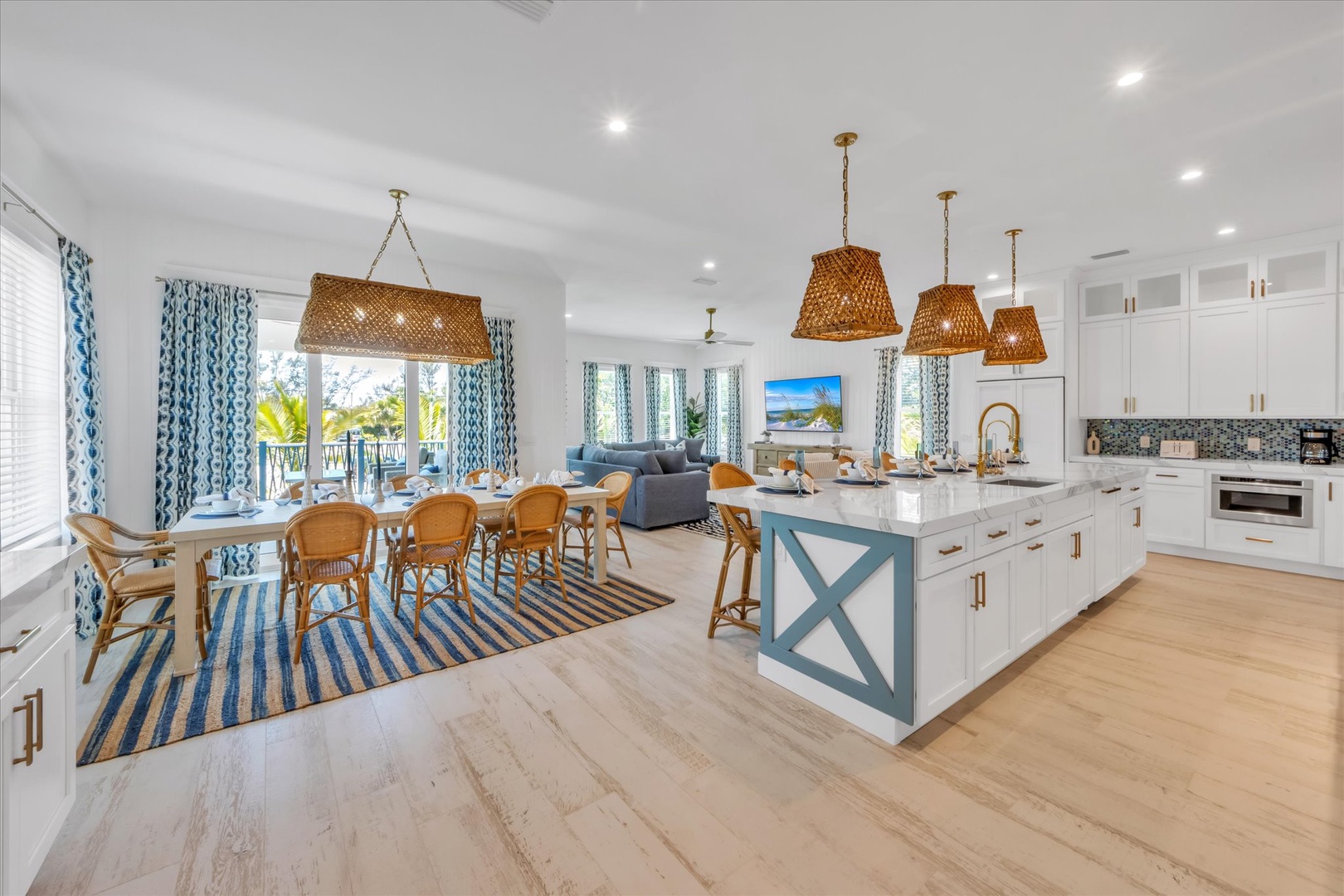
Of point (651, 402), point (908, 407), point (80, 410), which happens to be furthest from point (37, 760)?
point (651, 402)

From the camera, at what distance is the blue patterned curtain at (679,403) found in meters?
11.1

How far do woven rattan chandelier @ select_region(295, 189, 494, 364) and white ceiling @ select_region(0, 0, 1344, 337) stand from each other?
0.72 metres

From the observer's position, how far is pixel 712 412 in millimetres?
10883

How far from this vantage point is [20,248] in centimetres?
285

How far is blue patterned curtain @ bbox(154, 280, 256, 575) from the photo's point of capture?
4.04 m

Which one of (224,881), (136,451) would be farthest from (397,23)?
(136,451)

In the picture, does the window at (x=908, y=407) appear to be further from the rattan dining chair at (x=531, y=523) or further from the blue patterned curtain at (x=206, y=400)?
the blue patterned curtain at (x=206, y=400)

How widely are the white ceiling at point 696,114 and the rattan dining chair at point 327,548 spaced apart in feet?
6.74

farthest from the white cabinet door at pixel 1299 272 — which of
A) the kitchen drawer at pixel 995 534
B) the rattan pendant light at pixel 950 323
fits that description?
the kitchen drawer at pixel 995 534

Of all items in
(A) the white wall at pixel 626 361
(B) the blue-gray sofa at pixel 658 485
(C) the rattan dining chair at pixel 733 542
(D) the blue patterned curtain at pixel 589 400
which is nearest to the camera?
(C) the rattan dining chair at pixel 733 542

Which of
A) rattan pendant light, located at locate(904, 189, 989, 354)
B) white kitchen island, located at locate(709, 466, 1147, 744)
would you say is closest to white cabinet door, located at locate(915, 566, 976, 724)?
white kitchen island, located at locate(709, 466, 1147, 744)

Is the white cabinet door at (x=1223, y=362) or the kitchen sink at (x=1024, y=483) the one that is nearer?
the kitchen sink at (x=1024, y=483)

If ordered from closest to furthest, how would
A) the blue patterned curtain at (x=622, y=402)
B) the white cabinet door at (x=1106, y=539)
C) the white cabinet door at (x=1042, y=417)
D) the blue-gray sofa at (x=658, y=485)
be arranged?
the white cabinet door at (x=1106, y=539), the white cabinet door at (x=1042, y=417), the blue-gray sofa at (x=658, y=485), the blue patterned curtain at (x=622, y=402)

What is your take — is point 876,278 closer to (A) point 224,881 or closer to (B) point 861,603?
(B) point 861,603
